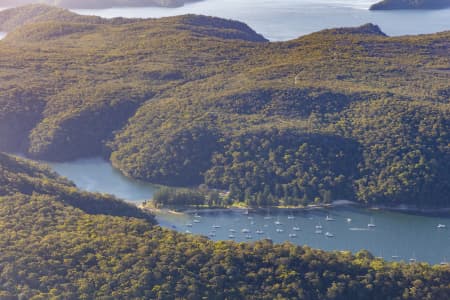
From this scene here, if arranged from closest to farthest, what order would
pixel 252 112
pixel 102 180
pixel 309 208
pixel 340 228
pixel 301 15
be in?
pixel 340 228 → pixel 309 208 → pixel 102 180 → pixel 252 112 → pixel 301 15

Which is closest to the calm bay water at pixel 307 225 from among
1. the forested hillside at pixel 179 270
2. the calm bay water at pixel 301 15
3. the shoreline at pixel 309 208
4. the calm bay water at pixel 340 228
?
the calm bay water at pixel 340 228

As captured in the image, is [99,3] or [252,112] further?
[99,3]

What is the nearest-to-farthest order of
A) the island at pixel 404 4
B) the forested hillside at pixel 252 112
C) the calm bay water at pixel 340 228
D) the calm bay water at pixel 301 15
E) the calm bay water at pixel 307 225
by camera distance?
the calm bay water at pixel 340 228
the calm bay water at pixel 307 225
the forested hillside at pixel 252 112
the calm bay water at pixel 301 15
the island at pixel 404 4

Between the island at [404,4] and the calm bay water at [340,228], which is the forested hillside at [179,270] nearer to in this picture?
the calm bay water at [340,228]

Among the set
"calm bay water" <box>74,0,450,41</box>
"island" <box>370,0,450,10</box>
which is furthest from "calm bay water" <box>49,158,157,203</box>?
"island" <box>370,0,450,10</box>

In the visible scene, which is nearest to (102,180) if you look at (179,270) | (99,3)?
(179,270)

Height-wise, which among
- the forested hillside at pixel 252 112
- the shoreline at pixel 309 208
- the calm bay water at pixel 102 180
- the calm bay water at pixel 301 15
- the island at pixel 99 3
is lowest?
the shoreline at pixel 309 208

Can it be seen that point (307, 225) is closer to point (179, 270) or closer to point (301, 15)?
point (179, 270)
